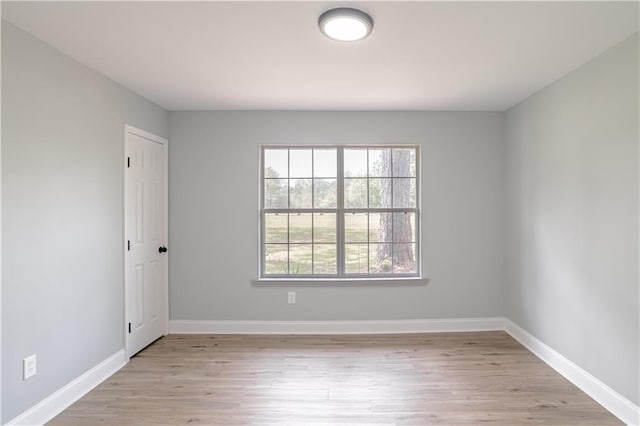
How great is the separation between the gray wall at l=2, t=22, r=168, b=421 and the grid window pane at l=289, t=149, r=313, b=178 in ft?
5.42

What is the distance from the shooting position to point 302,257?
3805 millimetres

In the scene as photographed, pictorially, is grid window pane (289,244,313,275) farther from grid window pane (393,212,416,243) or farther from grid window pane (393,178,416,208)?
grid window pane (393,178,416,208)

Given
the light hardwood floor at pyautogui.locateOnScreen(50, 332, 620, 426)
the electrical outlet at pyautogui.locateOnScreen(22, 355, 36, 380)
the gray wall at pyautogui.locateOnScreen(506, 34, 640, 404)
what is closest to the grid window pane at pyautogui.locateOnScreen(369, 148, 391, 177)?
the gray wall at pyautogui.locateOnScreen(506, 34, 640, 404)

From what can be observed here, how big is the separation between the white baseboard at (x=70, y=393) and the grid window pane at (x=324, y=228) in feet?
7.08

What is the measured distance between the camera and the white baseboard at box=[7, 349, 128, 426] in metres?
2.06

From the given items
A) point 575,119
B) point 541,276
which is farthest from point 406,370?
point 575,119

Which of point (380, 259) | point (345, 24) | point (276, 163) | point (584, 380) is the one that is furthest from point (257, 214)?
point (584, 380)

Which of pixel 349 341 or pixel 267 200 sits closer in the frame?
pixel 349 341

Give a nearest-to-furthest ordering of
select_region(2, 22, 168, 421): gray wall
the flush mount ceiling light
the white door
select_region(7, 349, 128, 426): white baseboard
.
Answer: the flush mount ceiling light
select_region(2, 22, 168, 421): gray wall
select_region(7, 349, 128, 426): white baseboard
the white door

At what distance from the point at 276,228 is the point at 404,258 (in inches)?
59.1

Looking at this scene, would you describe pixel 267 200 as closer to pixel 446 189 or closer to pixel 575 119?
pixel 446 189

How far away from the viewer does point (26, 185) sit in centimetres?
204

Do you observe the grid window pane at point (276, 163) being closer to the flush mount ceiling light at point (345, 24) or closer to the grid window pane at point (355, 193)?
the grid window pane at point (355, 193)

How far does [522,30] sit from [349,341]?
9.78 ft
